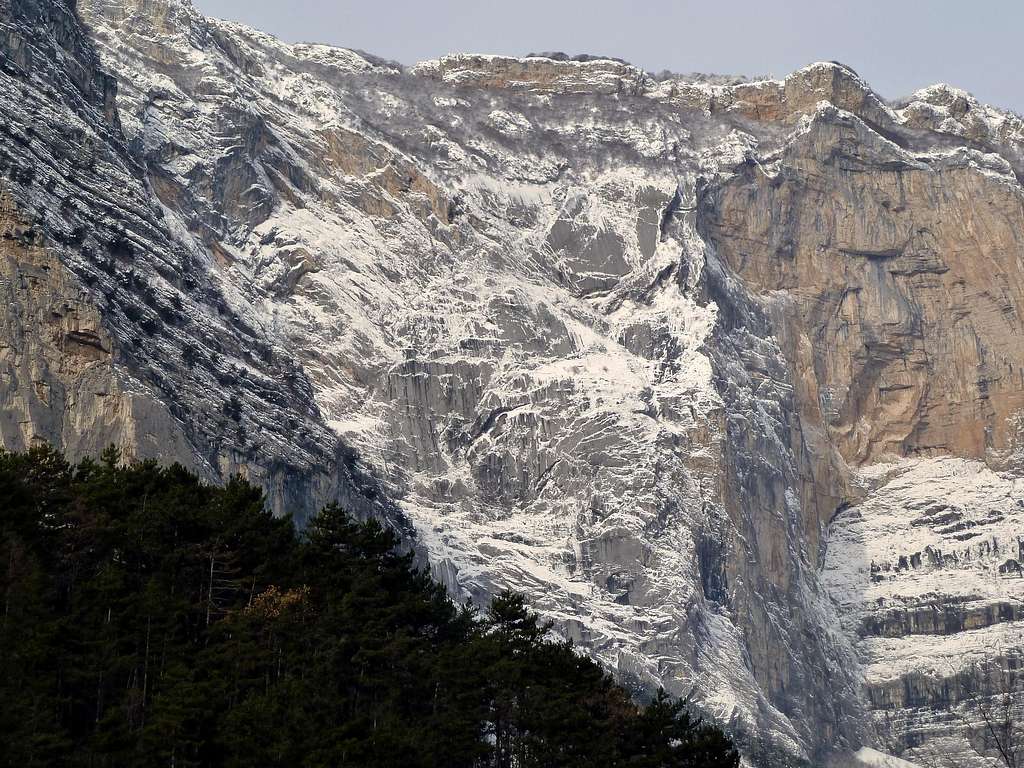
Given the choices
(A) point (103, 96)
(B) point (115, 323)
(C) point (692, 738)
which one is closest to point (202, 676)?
(C) point (692, 738)

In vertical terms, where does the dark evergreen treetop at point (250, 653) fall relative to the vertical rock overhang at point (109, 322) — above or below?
below

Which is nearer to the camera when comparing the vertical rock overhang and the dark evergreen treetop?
the dark evergreen treetop

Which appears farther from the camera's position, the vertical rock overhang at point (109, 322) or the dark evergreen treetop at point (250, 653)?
the vertical rock overhang at point (109, 322)

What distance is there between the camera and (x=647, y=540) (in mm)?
185250

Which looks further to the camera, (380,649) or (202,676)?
(380,649)

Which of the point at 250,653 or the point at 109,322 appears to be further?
the point at 109,322

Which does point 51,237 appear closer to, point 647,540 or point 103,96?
point 103,96

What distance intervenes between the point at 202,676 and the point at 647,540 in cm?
10479

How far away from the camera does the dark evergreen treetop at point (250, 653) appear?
77625mm

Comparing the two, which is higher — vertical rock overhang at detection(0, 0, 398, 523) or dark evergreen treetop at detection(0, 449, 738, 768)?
vertical rock overhang at detection(0, 0, 398, 523)

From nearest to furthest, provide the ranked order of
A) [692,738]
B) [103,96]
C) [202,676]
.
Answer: [202,676] < [692,738] < [103,96]

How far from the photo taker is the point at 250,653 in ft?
276

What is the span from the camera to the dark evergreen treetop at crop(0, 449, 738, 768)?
77625mm

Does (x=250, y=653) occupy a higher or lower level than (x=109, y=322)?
lower
